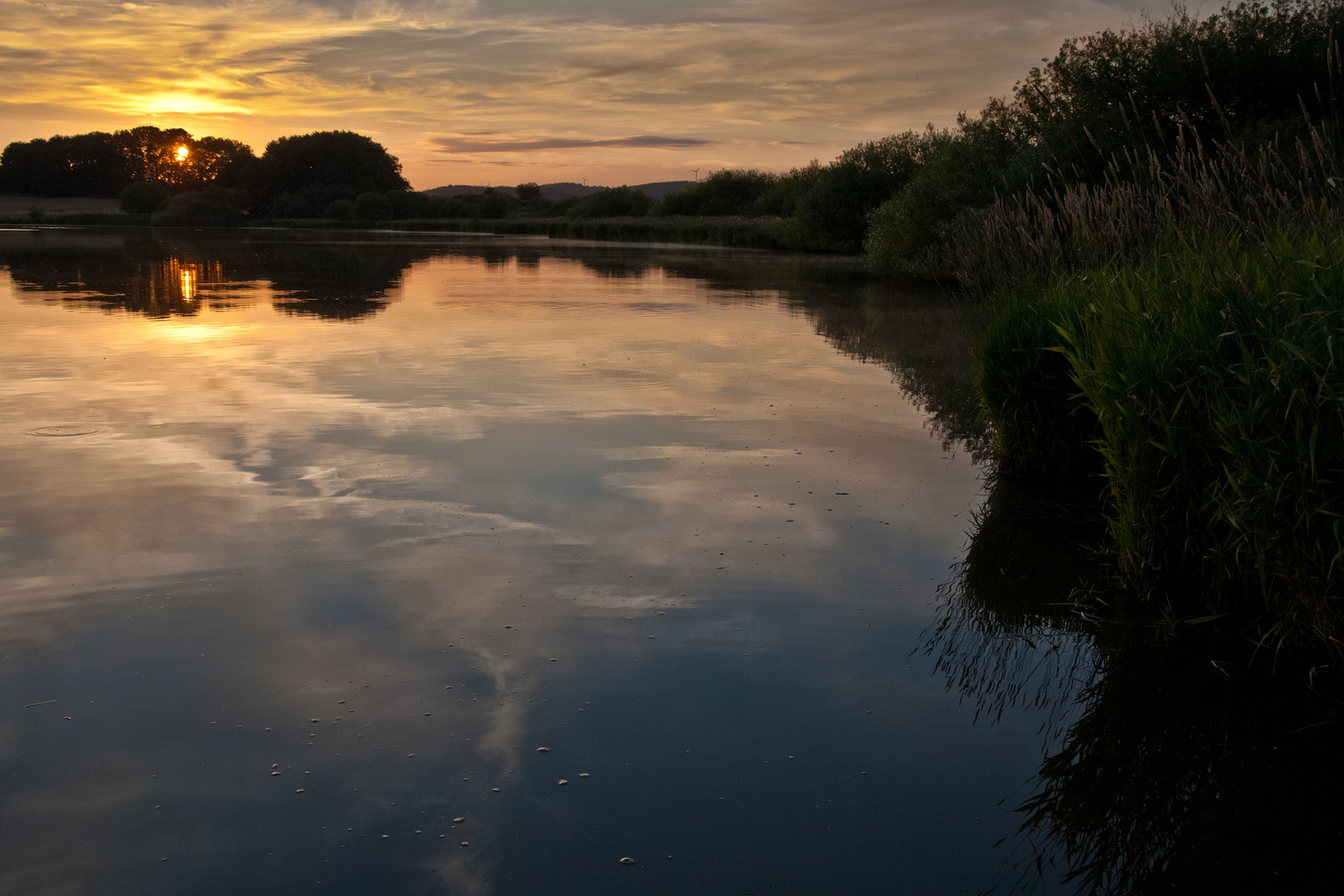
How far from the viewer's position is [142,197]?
101 metres

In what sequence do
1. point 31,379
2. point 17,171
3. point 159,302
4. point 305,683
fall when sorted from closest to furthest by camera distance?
point 305,683 → point 31,379 → point 159,302 → point 17,171

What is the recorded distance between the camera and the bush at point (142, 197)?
330 feet

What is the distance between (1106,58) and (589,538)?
25.3m

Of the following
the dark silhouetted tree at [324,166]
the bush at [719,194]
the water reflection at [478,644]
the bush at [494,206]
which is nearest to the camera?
the water reflection at [478,644]

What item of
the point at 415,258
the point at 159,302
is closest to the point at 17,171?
the point at 415,258

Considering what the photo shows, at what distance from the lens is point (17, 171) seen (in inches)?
4673

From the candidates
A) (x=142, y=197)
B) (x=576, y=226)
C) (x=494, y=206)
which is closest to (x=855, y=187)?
(x=576, y=226)

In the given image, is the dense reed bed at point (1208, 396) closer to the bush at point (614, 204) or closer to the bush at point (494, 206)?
the bush at point (614, 204)

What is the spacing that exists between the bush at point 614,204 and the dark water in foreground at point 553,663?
A: 244 ft

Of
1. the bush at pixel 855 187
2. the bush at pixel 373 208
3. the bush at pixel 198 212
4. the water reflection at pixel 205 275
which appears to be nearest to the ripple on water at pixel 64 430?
the water reflection at pixel 205 275

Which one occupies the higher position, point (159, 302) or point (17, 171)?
point (17, 171)

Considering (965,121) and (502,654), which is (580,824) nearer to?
(502,654)

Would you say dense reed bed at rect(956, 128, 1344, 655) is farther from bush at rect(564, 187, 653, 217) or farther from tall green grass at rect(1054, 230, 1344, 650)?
bush at rect(564, 187, 653, 217)

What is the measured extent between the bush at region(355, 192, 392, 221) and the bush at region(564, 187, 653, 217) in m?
23.5
